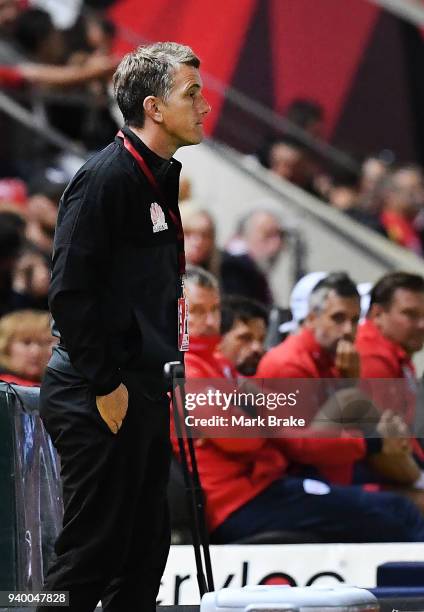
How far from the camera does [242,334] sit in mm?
5902

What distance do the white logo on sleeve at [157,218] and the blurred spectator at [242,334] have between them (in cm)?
164

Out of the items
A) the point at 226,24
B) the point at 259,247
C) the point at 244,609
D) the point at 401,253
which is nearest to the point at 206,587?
the point at 244,609

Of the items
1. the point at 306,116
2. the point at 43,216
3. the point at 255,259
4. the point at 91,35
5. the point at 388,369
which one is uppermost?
the point at 91,35

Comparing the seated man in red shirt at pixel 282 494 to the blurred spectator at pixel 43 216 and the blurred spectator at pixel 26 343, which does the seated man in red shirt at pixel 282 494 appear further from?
the blurred spectator at pixel 43 216

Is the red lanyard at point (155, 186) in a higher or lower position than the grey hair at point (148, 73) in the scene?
lower

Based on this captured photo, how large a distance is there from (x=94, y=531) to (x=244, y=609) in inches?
18.7

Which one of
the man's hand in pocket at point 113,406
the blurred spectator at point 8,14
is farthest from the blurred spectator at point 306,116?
the man's hand in pocket at point 113,406

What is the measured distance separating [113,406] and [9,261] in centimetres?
409

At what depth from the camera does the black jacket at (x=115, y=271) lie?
368cm

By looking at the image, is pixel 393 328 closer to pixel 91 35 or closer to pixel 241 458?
pixel 241 458

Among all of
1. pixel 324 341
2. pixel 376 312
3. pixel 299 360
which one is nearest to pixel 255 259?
pixel 376 312

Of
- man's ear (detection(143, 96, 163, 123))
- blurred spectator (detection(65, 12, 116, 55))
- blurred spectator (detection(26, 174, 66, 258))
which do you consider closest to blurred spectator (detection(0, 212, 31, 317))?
blurred spectator (detection(26, 174, 66, 258))

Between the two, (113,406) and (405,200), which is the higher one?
(405,200)

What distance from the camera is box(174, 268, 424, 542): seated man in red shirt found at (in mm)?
5387
